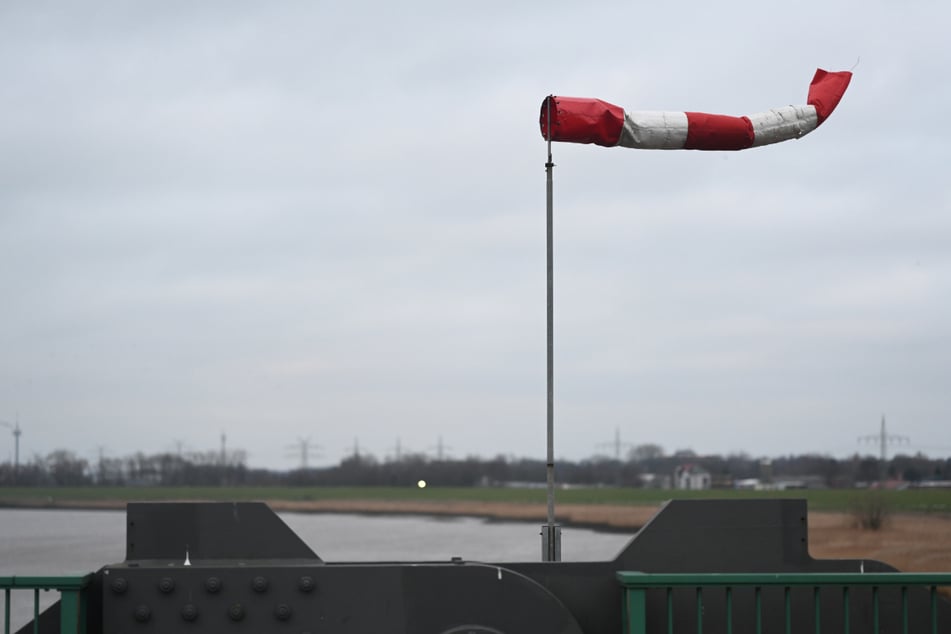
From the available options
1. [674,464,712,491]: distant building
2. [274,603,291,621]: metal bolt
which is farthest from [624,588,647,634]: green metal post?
[674,464,712,491]: distant building

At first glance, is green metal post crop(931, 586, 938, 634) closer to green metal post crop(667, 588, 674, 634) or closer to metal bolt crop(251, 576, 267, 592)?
green metal post crop(667, 588, 674, 634)

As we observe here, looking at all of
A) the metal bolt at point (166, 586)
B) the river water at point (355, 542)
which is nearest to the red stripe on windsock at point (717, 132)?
the metal bolt at point (166, 586)

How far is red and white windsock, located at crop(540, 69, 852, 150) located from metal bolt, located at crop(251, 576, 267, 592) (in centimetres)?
320

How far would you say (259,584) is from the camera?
5234mm

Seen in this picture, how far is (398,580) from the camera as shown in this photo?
17.5 feet

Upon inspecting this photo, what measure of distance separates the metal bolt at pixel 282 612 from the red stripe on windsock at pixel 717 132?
3774 millimetres

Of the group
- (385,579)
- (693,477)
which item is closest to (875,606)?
(385,579)

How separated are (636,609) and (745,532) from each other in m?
0.85

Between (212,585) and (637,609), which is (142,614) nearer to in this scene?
(212,585)

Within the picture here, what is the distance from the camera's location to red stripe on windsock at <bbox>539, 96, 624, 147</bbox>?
686 centimetres

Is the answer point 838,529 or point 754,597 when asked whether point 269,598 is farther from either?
point 838,529

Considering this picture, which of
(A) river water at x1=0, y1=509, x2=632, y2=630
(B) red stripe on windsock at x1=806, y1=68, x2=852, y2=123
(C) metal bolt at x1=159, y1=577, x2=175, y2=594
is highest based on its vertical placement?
(B) red stripe on windsock at x1=806, y1=68, x2=852, y2=123

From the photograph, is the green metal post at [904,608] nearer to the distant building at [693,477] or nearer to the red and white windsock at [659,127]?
the red and white windsock at [659,127]

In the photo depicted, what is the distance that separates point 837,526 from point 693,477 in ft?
99.0
